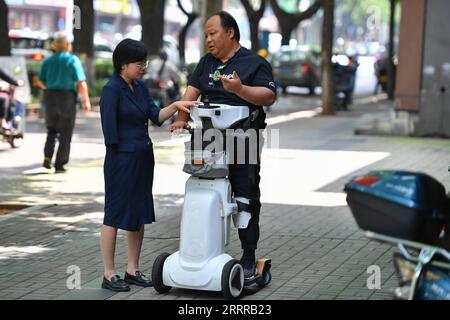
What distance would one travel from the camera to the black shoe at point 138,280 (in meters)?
7.08

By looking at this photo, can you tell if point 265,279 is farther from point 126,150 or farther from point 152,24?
point 152,24

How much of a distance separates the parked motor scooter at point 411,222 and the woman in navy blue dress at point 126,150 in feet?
7.24

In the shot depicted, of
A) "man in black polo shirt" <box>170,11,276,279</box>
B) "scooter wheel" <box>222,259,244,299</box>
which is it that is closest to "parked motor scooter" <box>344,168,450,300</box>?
"scooter wheel" <box>222,259,244,299</box>

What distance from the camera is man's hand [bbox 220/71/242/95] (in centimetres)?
641

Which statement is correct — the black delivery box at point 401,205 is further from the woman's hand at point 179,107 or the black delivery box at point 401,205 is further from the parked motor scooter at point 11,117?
the parked motor scooter at point 11,117

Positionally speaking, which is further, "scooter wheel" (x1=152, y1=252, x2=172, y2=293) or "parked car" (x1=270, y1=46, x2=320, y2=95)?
"parked car" (x1=270, y1=46, x2=320, y2=95)

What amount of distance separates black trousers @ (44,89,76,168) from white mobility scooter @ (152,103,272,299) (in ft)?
21.2

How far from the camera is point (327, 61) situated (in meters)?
23.2

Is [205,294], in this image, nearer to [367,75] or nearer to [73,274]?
[73,274]

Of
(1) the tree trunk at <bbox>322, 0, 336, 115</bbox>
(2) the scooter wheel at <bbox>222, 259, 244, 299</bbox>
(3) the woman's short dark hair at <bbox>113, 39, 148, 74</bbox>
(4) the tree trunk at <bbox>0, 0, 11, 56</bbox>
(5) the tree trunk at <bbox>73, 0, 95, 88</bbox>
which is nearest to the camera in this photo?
(2) the scooter wheel at <bbox>222, 259, 244, 299</bbox>

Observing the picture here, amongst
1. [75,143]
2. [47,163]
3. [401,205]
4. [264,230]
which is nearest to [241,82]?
[401,205]

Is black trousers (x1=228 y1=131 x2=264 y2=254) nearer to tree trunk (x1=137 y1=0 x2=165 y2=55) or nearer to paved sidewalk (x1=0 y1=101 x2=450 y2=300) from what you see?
paved sidewalk (x1=0 y1=101 x2=450 y2=300)

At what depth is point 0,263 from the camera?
790 cm

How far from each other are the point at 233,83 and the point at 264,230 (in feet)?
10.2
